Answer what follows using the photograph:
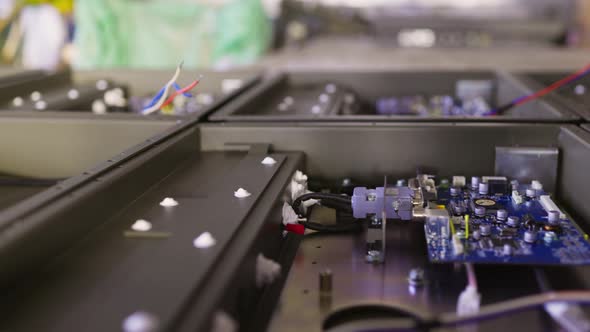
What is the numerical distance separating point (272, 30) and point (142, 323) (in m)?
4.68

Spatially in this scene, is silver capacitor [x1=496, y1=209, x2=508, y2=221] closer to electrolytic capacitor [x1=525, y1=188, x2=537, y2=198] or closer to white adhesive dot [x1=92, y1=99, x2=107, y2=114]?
electrolytic capacitor [x1=525, y1=188, x2=537, y2=198]

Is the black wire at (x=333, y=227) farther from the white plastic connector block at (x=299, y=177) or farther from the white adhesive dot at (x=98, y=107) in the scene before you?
the white adhesive dot at (x=98, y=107)

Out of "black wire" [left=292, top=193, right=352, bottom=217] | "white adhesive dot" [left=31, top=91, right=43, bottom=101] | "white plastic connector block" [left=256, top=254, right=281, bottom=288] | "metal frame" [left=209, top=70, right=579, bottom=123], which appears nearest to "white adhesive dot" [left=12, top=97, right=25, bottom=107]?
"white adhesive dot" [left=31, top=91, right=43, bottom=101]

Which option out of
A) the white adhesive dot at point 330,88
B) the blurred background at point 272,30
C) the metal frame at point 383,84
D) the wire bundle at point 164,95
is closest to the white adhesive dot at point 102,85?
the metal frame at point 383,84

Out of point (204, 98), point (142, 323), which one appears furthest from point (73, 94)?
point (142, 323)

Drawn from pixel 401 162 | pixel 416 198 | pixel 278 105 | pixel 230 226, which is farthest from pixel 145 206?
pixel 278 105

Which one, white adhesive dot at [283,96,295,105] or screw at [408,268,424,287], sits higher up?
white adhesive dot at [283,96,295,105]

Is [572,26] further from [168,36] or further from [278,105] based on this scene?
[278,105]

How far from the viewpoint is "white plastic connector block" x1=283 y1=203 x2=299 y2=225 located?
1165mm

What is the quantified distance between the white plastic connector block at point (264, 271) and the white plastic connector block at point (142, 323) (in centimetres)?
29

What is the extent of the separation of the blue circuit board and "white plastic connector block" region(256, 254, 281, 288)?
10.4 inches

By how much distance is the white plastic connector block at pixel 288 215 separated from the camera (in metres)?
1.17

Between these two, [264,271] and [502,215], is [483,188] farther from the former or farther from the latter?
[264,271]

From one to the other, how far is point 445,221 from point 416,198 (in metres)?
0.12
